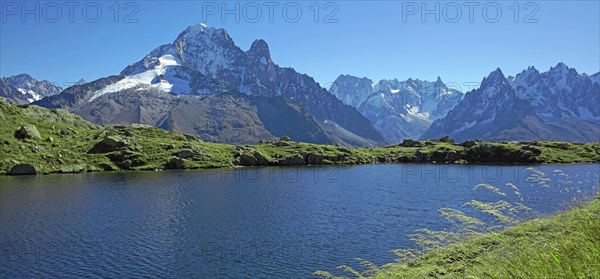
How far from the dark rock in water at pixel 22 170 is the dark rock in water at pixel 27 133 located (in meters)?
27.6

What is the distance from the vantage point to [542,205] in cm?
6819

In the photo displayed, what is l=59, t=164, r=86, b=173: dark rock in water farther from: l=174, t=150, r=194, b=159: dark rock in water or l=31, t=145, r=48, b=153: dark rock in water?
l=174, t=150, r=194, b=159: dark rock in water

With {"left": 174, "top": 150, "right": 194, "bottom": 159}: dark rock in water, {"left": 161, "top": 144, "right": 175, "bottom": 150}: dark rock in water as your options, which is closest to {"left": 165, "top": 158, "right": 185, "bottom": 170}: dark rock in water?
{"left": 174, "top": 150, "right": 194, "bottom": 159}: dark rock in water

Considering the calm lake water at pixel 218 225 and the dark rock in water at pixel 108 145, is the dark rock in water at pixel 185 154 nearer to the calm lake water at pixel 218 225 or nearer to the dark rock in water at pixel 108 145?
the dark rock in water at pixel 108 145

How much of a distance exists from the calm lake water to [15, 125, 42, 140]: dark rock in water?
216 feet

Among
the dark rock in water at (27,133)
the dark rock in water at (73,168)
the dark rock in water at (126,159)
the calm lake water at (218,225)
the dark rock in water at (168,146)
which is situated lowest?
the calm lake water at (218,225)

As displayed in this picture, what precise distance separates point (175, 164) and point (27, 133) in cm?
5941

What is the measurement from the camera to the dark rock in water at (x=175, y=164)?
17634 centimetres

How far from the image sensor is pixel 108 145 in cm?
18212

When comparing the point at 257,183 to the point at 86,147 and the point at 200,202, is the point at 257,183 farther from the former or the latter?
the point at 86,147

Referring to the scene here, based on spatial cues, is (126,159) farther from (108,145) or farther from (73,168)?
(73,168)

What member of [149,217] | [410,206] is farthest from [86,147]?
[410,206]

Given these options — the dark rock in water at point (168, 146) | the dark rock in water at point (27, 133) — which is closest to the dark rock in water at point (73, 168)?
the dark rock in water at point (27, 133)

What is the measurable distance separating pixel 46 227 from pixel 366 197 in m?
59.7
